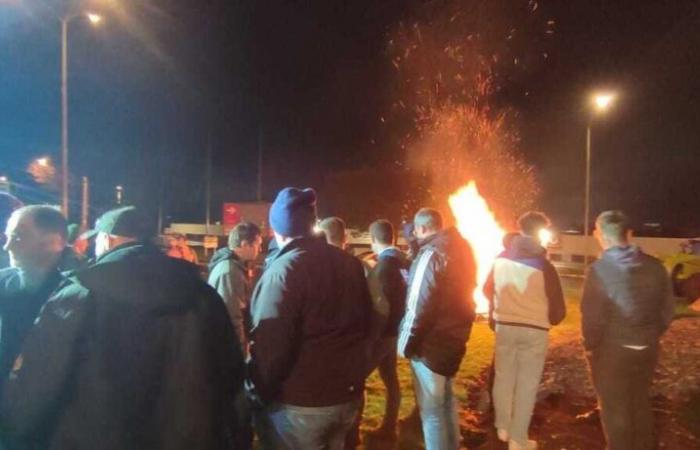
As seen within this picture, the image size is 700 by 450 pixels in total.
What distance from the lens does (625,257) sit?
4922mm

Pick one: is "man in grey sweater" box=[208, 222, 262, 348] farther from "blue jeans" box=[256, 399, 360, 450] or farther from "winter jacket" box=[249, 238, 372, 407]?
"winter jacket" box=[249, 238, 372, 407]

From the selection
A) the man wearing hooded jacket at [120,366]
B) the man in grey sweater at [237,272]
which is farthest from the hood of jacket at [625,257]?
the man wearing hooded jacket at [120,366]

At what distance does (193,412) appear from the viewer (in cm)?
249

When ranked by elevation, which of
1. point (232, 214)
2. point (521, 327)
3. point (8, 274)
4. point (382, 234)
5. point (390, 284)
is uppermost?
point (232, 214)

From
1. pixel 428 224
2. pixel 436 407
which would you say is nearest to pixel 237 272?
pixel 428 224

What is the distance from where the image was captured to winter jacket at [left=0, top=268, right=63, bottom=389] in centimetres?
302

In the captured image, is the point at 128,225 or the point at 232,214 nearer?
the point at 128,225

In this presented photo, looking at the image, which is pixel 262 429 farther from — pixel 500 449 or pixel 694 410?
pixel 694 410

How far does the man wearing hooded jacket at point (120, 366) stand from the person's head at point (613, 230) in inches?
143

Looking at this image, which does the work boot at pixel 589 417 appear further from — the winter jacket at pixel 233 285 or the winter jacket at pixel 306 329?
the winter jacket at pixel 306 329

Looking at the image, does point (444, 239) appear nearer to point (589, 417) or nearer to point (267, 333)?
point (267, 333)

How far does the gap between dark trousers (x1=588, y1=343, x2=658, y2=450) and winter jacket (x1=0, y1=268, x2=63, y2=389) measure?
408 centimetres

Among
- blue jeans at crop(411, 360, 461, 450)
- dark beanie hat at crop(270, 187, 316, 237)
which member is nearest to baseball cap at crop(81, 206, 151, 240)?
dark beanie hat at crop(270, 187, 316, 237)

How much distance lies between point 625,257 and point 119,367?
3962 millimetres
